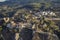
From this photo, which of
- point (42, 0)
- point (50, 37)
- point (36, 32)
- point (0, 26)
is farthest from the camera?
point (42, 0)

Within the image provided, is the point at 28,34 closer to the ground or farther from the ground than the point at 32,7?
farther from the ground

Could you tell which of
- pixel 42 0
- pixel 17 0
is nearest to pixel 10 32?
pixel 42 0

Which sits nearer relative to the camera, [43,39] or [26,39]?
[43,39]

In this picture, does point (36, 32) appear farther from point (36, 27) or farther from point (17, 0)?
point (17, 0)

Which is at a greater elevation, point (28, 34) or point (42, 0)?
point (28, 34)

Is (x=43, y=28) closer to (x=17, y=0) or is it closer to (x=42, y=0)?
(x=42, y=0)

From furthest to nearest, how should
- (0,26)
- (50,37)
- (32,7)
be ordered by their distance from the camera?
(32,7) → (0,26) → (50,37)

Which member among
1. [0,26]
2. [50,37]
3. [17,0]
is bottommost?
[17,0]

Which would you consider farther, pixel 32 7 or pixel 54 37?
pixel 32 7

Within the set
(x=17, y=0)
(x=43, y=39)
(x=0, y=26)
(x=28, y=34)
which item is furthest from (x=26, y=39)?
(x=17, y=0)

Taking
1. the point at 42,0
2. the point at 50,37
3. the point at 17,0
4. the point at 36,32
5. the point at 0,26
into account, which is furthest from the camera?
the point at 17,0
